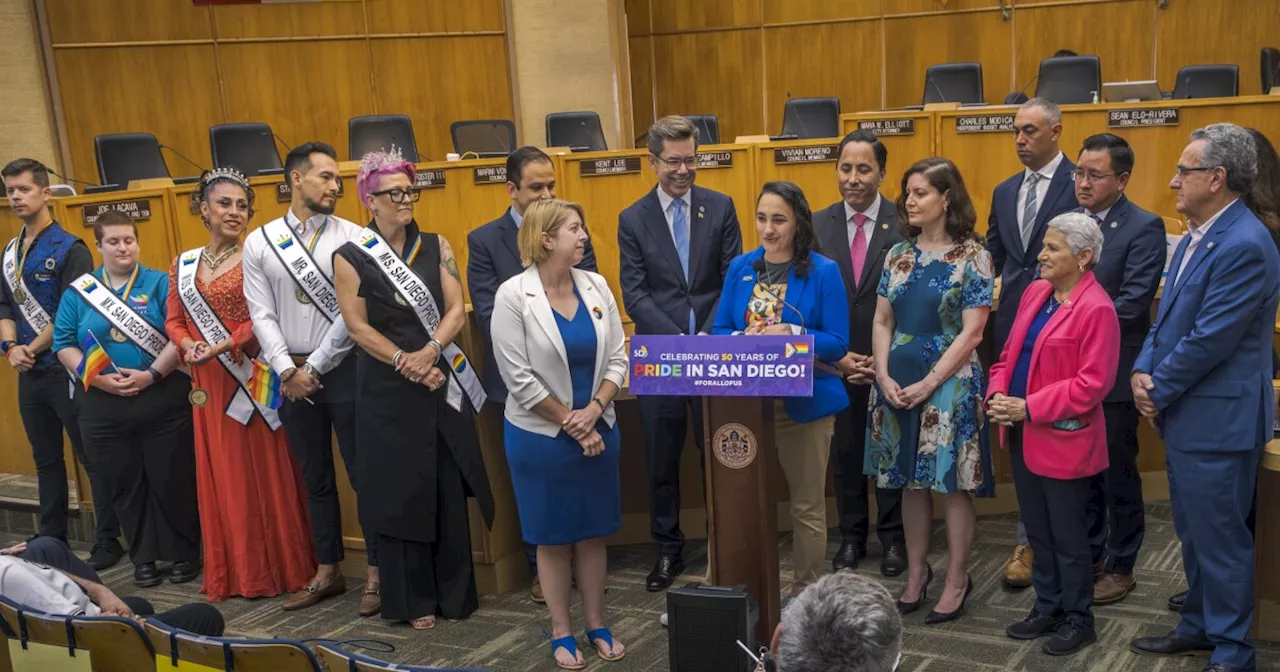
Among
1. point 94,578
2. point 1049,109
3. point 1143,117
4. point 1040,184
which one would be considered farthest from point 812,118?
point 94,578

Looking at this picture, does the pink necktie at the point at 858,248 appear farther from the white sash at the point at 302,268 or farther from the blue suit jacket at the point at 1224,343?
the white sash at the point at 302,268

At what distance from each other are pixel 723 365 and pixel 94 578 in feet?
5.75

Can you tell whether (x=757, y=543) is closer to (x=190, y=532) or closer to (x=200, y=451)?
(x=200, y=451)

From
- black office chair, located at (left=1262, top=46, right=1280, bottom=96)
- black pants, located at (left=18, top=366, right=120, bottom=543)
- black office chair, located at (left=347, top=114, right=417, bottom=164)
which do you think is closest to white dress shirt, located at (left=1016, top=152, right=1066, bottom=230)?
black pants, located at (left=18, top=366, right=120, bottom=543)

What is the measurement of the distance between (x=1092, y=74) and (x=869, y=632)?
6697mm

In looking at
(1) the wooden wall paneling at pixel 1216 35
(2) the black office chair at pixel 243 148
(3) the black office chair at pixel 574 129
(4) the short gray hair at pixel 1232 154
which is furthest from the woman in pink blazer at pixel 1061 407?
(1) the wooden wall paneling at pixel 1216 35

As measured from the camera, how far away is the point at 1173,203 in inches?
212

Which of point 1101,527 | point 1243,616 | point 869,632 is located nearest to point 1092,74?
point 1101,527

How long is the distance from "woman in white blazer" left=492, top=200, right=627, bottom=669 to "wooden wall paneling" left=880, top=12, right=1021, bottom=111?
7025mm

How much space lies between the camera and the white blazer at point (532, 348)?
10.3 ft

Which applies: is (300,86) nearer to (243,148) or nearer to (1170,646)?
Result: (243,148)

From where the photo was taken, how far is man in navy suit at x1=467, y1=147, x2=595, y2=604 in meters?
3.66

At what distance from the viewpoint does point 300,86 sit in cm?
888

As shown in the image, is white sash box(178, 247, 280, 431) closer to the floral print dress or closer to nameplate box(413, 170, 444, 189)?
nameplate box(413, 170, 444, 189)
